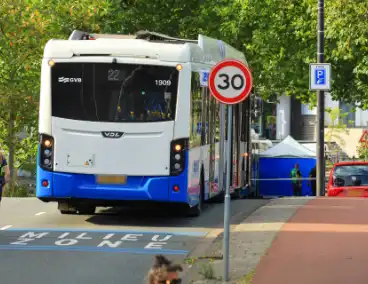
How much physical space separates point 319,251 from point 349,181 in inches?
558

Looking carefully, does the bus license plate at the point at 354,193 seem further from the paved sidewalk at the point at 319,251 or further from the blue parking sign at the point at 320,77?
the paved sidewalk at the point at 319,251

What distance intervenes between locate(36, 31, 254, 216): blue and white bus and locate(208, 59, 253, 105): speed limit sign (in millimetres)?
5231

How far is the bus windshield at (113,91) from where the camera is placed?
657 inches

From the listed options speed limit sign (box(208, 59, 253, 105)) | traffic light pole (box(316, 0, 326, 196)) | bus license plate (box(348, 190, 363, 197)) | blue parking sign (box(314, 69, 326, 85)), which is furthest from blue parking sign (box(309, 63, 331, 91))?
speed limit sign (box(208, 59, 253, 105))

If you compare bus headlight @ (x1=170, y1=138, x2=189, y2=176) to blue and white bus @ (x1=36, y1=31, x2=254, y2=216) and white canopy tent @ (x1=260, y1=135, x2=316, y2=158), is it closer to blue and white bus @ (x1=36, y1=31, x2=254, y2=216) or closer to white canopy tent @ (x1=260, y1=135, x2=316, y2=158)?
blue and white bus @ (x1=36, y1=31, x2=254, y2=216)

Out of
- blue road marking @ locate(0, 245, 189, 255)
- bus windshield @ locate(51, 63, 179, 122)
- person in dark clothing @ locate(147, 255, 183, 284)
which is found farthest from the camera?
bus windshield @ locate(51, 63, 179, 122)

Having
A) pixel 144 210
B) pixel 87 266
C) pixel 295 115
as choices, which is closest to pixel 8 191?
pixel 144 210

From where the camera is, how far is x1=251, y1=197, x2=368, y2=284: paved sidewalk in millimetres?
10984

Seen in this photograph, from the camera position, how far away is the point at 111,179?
16.7 metres

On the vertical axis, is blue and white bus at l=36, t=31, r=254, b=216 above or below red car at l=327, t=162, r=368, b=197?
above

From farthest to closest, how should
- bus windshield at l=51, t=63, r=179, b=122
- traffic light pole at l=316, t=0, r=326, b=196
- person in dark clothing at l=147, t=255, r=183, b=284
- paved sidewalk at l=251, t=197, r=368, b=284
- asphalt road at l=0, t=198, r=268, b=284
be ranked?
traffic light pole at l=316, t=0, r=326, b=196, bus windshield at l=51, t=63, r=179, b=122, asphalt road at l=0, t=198, r=268, b=284, paved sidewalk at l=251, t=197, r=368, b=284, person in dark clothing at l=147, t=255, r=183, b=284

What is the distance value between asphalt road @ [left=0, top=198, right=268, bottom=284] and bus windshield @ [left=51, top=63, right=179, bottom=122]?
73.8 inches

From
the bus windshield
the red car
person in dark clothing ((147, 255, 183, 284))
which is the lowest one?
the red car

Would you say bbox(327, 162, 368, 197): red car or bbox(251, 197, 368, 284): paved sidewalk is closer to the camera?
bbox(251, 197, 368, 284): paved sidewalk
